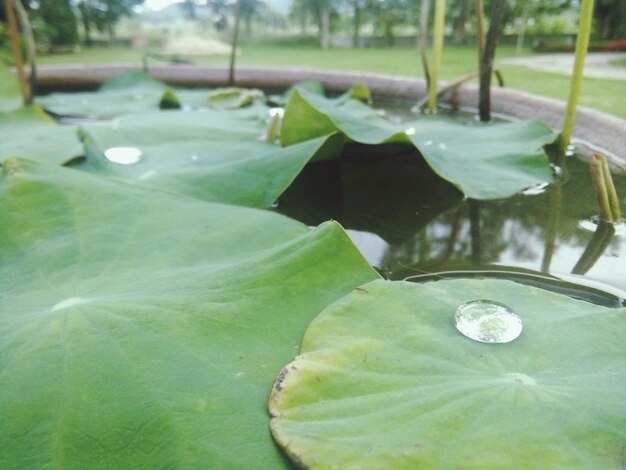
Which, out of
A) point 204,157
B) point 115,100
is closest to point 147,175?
point 204,157

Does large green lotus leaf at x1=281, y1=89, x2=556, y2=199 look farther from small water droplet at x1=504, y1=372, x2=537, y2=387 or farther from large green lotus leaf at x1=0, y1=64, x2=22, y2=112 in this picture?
large green lotus leaf at x1=0, y1=64, x2=22, y2=112

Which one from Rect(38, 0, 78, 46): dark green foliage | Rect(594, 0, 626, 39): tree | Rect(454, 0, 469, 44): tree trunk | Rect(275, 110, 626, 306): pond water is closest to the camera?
Rect(275, 110, 626, 306): pond water

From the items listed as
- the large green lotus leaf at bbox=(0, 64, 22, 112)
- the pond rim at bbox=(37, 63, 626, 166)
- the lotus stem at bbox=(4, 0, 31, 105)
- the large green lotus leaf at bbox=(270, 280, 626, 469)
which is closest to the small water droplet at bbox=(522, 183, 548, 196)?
the pond rim at bbox=(37, 63, 626, 166)

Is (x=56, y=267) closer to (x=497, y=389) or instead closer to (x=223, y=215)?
(x=223, y=215)

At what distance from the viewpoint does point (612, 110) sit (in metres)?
1.49

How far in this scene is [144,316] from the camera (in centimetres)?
55

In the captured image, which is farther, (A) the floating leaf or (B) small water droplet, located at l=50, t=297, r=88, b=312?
(A) the floating leaf

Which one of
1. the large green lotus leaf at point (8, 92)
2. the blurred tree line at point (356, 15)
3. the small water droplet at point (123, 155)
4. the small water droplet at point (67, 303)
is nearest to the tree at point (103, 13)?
the blurred tree line at point (356, 15)

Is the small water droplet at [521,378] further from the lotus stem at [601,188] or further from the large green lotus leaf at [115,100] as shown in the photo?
the large green lotus leaf at [115,100]

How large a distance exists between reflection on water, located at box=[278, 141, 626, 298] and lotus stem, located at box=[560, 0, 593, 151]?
8 centimetres

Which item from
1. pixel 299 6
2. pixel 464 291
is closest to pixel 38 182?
pixel 464 291

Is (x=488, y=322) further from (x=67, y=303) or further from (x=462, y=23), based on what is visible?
(x=462, y=23)

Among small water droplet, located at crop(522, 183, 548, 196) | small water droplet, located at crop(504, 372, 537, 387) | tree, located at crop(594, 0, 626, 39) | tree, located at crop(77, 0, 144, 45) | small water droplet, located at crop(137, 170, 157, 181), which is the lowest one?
small water droplet, located at crop(522, 183, 548, 196)

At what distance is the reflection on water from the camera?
2.61 ft
